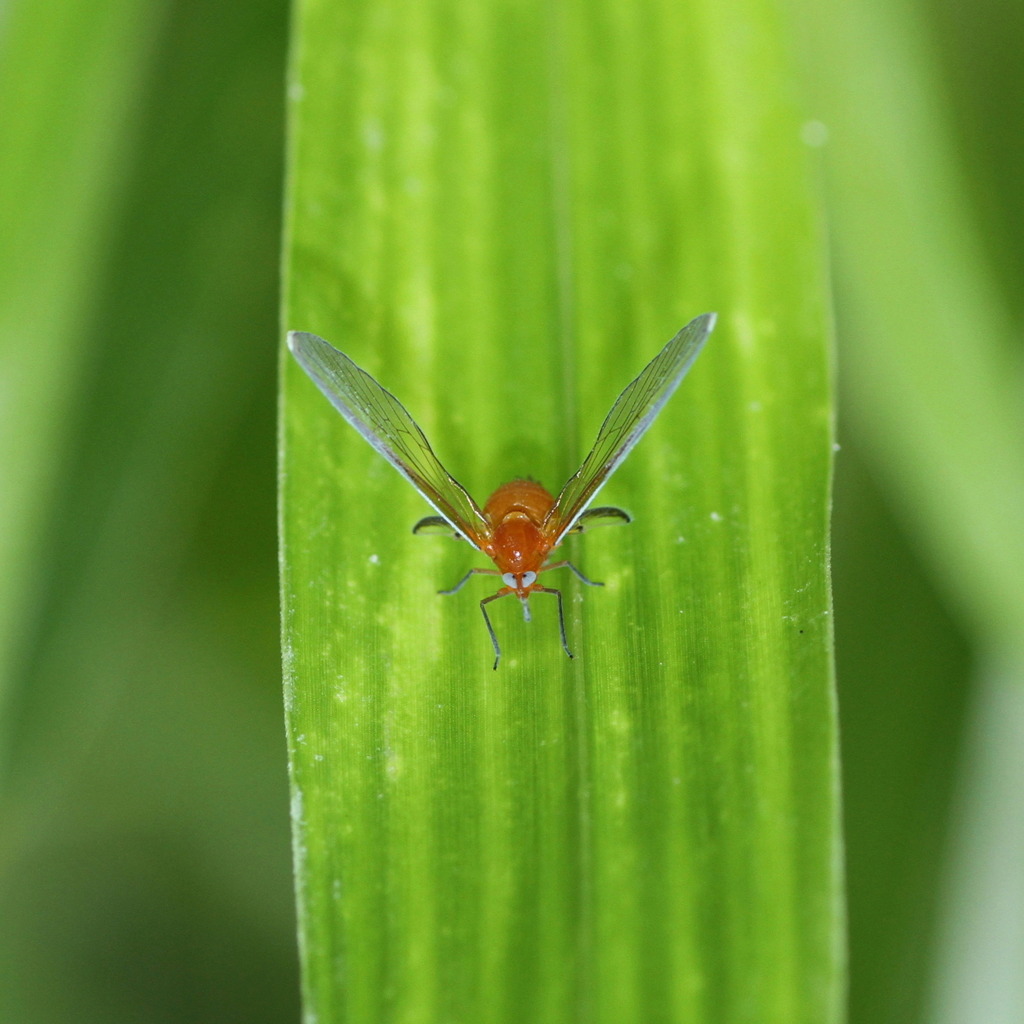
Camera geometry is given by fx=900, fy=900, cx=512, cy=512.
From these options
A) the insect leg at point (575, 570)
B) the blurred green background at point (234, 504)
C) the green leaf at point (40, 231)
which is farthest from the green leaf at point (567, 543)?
the green leaf at point (40, 231)

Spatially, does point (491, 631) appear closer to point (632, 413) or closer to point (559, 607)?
point (559, 607)

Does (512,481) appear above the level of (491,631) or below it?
above

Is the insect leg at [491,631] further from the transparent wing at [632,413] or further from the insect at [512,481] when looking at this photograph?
the transparent wing at [632,413]

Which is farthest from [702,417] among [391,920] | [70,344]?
[70,344]

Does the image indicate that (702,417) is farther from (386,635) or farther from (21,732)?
(21,732)

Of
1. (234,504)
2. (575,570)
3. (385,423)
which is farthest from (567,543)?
(234,504)

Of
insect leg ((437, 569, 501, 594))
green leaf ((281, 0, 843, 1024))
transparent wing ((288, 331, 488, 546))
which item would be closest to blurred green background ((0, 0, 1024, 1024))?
green leaf ((281, 0, 843, 1024))

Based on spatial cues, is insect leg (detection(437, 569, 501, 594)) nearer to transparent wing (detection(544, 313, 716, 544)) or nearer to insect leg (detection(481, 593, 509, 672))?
insect leg (detection(481, 593, 509, 672))
